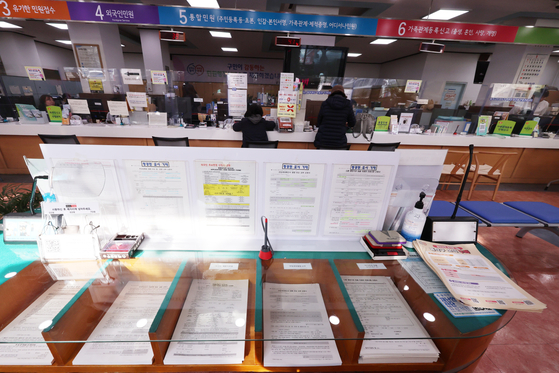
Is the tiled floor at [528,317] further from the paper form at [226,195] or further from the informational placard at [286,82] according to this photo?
the informational placard at [286,82]

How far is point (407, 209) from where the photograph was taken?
118 centimetres

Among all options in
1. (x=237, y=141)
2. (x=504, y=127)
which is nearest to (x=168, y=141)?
(x=237, y=141)

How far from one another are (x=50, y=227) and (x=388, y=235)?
1524 mm

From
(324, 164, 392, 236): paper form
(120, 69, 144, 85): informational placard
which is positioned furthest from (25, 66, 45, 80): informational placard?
(324, 164, 392, 236): paper form

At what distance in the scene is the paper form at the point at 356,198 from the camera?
1049 millimetres

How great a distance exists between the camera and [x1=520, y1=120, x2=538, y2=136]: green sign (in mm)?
4379

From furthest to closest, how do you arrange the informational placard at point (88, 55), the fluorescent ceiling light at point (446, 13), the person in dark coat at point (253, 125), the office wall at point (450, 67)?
the office wall at point (450, 67)
the informational placard at point (88, 55)
the fluorescent ceiling light at point (446, 13)
the person in dark coat at point (253, 125)

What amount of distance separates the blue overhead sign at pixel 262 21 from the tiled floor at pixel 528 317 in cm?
402

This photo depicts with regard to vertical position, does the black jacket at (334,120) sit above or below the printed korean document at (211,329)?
Answer: above

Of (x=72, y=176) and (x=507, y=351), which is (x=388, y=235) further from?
(x=72, y=176)

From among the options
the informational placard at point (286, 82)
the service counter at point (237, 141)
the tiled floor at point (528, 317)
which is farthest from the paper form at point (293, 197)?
the informational placard at point (286, 82)

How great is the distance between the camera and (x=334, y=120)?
3.61 meters

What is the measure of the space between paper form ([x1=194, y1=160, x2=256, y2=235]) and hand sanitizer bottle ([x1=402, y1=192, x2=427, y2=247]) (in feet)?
2.48

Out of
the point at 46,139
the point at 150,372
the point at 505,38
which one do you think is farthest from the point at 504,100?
the point at 46,139
